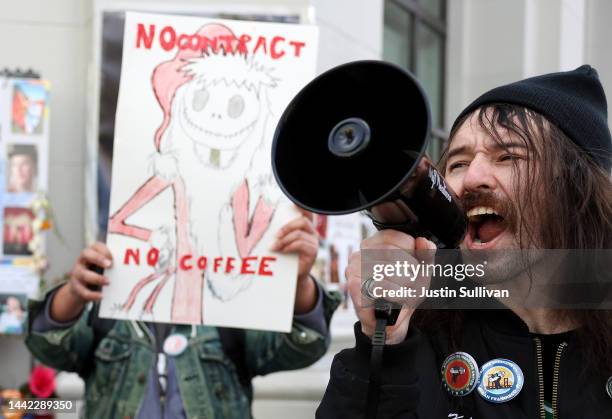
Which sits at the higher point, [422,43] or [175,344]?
[422,43]

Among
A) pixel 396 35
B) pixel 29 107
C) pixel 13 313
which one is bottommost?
pixel 13 313

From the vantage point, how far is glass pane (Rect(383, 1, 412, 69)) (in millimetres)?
6793

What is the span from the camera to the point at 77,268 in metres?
1.76

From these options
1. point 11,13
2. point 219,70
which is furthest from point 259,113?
point 11,13

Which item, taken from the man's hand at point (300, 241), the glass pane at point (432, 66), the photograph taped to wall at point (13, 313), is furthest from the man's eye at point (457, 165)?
the glass pane at point (432, 66)

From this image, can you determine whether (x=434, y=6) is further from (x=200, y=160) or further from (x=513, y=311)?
(x=513, y=311)

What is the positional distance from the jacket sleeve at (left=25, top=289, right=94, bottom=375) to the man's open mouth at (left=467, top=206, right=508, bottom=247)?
3.33 ft

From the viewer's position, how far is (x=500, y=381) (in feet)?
4.07

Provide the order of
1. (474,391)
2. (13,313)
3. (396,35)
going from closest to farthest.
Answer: (474,391) < (13,313) < (396,35)

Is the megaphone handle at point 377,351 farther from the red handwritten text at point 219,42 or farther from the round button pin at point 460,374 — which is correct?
the red handwritten text at point 219,42

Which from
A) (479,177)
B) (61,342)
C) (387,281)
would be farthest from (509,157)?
(61,342)

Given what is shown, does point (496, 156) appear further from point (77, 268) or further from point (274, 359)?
point (77, 268)

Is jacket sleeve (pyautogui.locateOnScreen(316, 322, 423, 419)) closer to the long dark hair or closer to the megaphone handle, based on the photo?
the megaphone handle

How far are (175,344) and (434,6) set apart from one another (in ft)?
21.3
